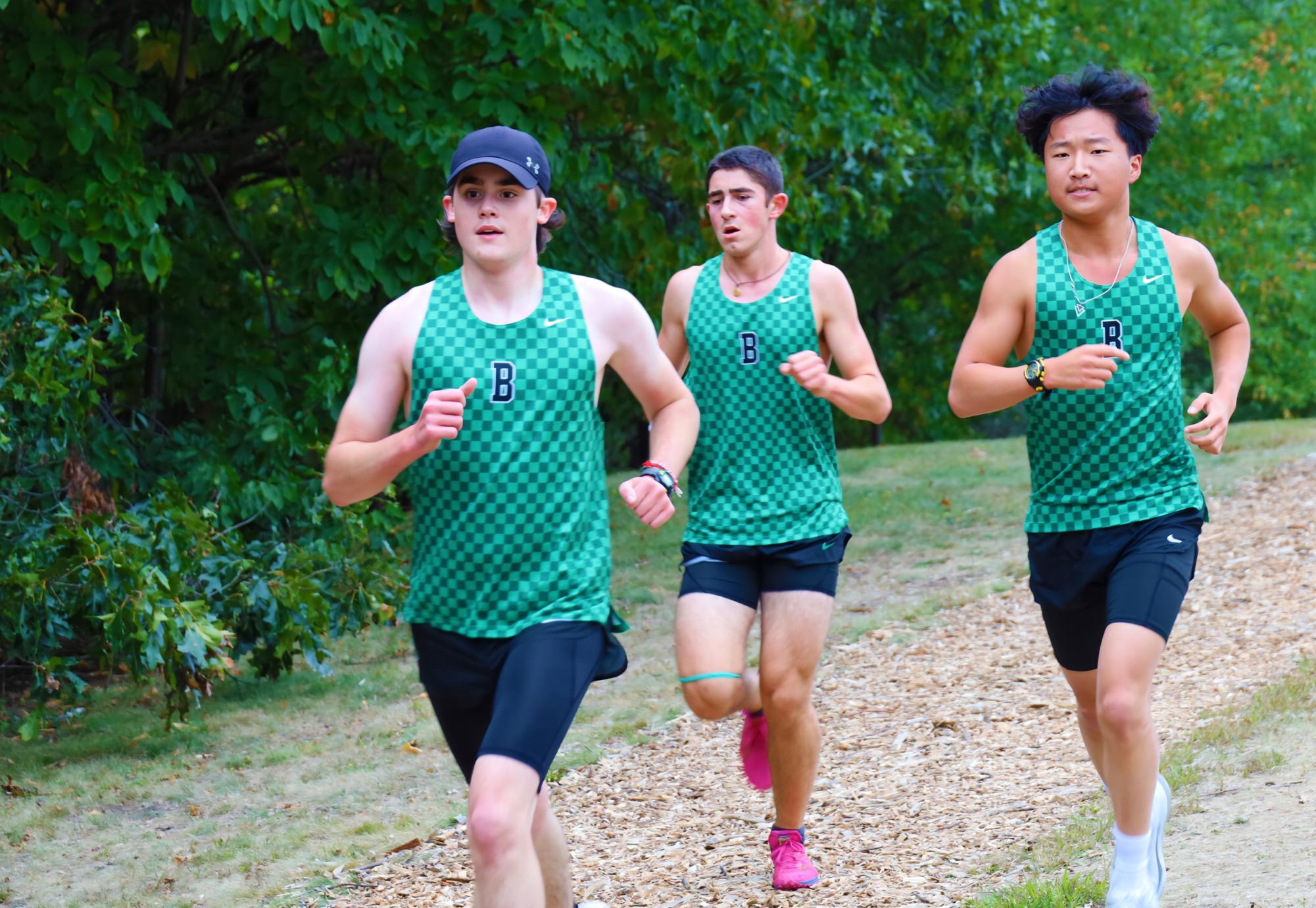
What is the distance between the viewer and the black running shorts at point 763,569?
184 inches

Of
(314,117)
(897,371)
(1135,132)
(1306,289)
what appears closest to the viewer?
(1135,132)

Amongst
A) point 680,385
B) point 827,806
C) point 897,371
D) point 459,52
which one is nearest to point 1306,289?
point 897,371

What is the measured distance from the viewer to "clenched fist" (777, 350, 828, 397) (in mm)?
4074

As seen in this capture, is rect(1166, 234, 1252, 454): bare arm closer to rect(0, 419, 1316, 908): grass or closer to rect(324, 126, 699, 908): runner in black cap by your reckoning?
rect(324, 126, 699, 908): runner in black cap

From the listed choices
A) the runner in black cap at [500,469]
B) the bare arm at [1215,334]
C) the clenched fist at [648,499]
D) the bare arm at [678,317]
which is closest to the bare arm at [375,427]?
the runner in black cap at [500,469]

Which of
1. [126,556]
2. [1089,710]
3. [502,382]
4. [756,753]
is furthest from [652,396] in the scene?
[126,556]

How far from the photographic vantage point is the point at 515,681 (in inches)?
131

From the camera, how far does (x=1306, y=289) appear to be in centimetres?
2400

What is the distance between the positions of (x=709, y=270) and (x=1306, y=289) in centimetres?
2172

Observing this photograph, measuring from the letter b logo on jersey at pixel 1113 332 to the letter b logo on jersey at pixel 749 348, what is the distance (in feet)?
3.76

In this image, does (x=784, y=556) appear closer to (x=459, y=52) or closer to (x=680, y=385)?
(x=680, y=385)

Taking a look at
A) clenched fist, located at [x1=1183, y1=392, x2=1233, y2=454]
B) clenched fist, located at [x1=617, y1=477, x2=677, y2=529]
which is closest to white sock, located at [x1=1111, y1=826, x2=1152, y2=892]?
clenched fist, located at [x1=1183, y1=392, x2=1233, y2=454]

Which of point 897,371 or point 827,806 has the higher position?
point 897,371

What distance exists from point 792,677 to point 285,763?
339 cm
